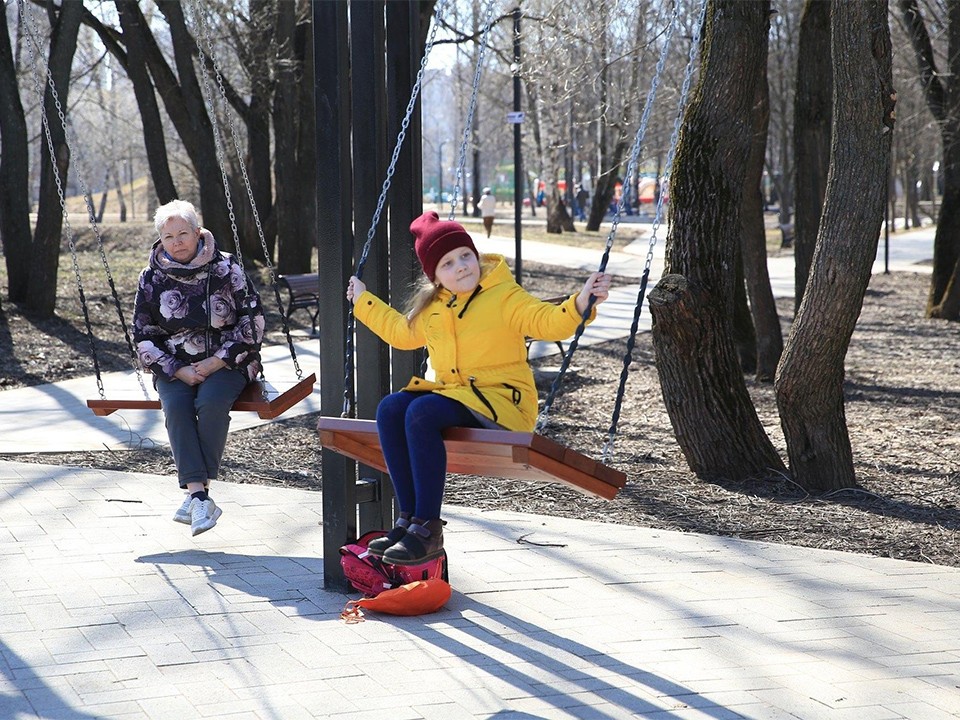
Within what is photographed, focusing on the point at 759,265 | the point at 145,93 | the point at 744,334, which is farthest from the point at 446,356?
the point at 145,93

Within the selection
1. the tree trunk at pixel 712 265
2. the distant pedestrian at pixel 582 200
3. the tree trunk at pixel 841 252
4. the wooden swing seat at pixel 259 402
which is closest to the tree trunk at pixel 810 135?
the tree trunk at pixel 712 265

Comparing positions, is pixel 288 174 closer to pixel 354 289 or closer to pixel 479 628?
pixel 354 289

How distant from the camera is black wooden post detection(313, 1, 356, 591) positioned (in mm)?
4898

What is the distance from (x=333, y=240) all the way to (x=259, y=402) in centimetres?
108

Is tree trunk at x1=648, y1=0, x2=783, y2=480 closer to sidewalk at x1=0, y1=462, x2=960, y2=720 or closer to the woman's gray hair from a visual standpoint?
sidewalk at x1=0, y1=462, x2=960, y2=720

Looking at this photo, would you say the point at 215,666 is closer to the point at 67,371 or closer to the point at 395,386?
the point at 395,386

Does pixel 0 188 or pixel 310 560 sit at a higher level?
pixel 0 188

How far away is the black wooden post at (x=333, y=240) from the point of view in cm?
490

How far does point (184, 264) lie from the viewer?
5746mm

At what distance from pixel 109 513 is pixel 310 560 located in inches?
56.0

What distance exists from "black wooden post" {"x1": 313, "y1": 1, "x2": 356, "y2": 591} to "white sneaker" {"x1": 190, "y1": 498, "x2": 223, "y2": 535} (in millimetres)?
654

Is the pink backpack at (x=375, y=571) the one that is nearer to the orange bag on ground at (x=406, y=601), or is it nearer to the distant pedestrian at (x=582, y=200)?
the orange bag on ground at (x=406, y=601)

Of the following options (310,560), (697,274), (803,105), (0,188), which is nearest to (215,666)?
(310,560)

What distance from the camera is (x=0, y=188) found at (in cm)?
1471
